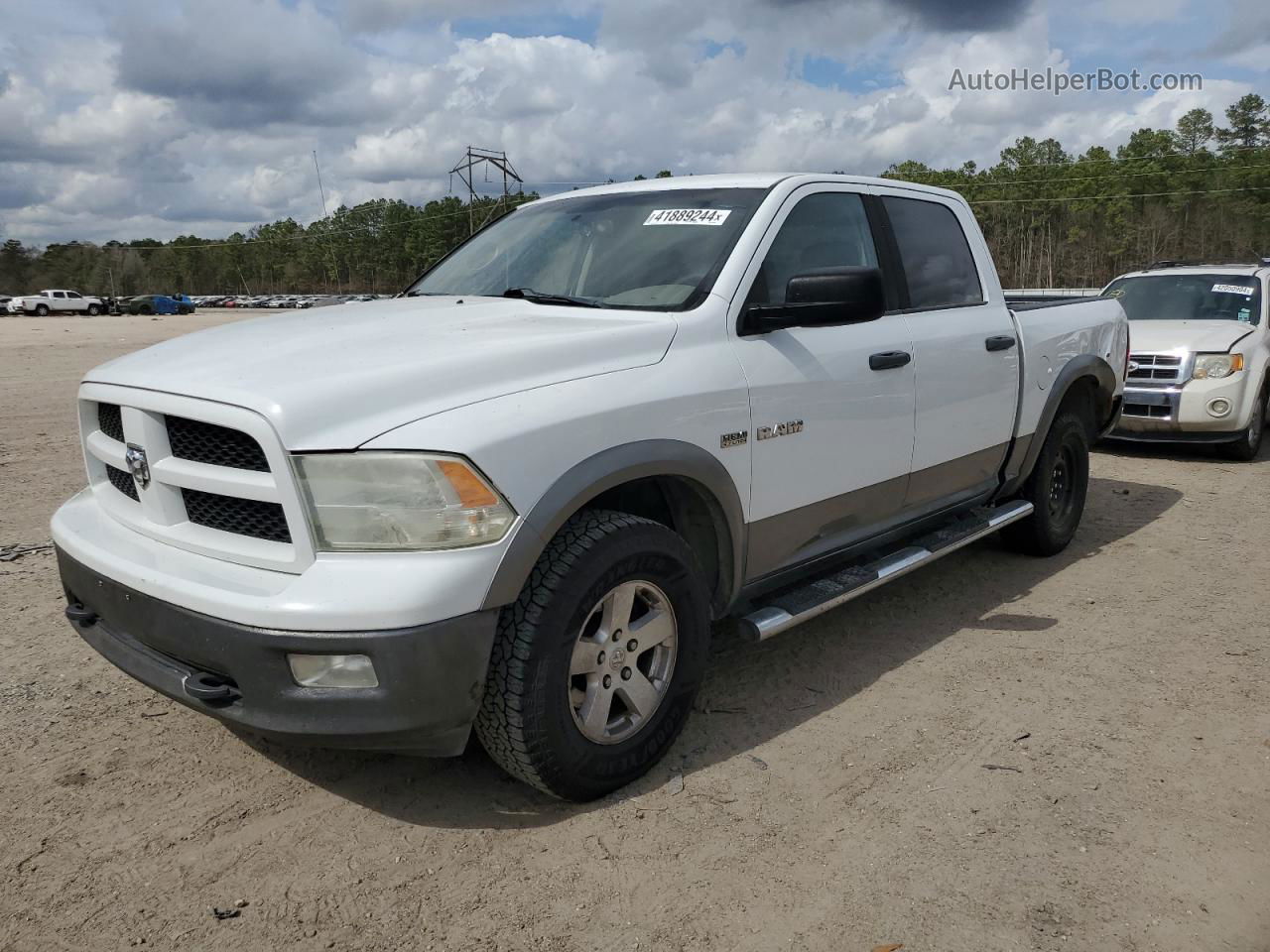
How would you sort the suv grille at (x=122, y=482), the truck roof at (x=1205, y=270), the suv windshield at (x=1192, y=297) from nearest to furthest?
the suv grille at (x=122, y=482), the suv windshield at (x=1192, y=297), the truck roof at (x=1205, y=270)

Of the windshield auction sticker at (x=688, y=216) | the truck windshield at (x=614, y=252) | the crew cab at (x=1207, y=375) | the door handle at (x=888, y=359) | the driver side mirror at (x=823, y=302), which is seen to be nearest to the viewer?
the driver side mirror at (x=823, y=302)

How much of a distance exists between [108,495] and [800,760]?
2.42 metres

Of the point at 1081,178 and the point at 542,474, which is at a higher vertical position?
the point at 1081,178

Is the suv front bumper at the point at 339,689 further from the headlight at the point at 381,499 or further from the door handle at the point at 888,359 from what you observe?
the door handle at the point at 888,359

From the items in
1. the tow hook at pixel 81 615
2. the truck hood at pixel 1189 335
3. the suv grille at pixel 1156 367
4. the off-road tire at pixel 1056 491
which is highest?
the truck hood at pixel 1189 335

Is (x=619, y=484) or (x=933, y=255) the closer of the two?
(x=619, y=484)

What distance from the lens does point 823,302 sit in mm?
3215

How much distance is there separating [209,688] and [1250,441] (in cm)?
904

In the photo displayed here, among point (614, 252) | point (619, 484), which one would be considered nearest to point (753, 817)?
point (619, 484)

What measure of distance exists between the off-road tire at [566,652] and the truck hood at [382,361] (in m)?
0.49

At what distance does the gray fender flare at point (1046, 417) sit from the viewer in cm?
500

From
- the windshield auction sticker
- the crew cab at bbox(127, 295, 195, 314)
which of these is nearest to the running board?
the windshield auction sticker

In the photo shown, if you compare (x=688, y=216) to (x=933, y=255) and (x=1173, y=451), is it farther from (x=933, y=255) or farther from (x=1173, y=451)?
(x=1173, y=451)

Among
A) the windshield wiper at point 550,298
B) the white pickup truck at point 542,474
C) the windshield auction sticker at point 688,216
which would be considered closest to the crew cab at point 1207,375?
the white pickup truck at point 542,474
